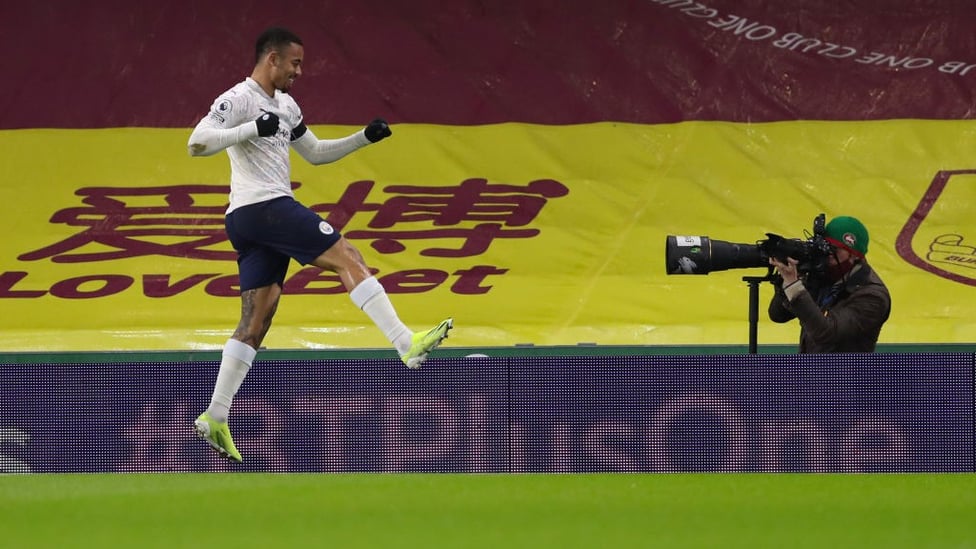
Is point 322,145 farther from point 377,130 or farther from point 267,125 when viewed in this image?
point 267,125

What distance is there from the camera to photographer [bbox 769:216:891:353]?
23.7ft

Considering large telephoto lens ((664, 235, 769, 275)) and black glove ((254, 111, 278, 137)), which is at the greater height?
black glove ((254, 111, 278, 137))

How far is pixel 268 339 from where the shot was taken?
10227mm

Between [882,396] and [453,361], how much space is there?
1742mm

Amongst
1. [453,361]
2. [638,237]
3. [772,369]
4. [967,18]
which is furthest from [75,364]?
[967,18]

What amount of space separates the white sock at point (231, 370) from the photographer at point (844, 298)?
2.26 meters

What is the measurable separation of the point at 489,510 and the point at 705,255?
1.86 metres

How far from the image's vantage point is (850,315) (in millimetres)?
7285

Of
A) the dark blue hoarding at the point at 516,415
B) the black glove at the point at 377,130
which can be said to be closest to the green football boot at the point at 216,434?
the dark blue hoarding at the point at 516,415

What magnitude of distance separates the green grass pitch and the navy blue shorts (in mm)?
886

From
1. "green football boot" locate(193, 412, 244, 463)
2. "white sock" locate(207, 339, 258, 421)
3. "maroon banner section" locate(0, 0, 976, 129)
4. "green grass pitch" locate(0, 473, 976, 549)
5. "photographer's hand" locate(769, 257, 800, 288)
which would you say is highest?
"maroon banner section" locate(0, 0, 976, 129)

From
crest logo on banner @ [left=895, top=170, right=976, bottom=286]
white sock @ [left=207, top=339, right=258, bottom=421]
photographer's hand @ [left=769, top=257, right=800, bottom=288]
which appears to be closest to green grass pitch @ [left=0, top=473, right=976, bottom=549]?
white sock @ [left=207, top=339, right=258, bottom=421]

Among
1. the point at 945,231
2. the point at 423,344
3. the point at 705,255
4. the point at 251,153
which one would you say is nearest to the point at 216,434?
the point at 423,344

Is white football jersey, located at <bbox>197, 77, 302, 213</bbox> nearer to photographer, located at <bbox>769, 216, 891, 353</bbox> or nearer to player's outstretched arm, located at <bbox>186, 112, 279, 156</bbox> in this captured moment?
player's outstretched arm, located at <bbox>186, 112, 279, 156</bbox>
